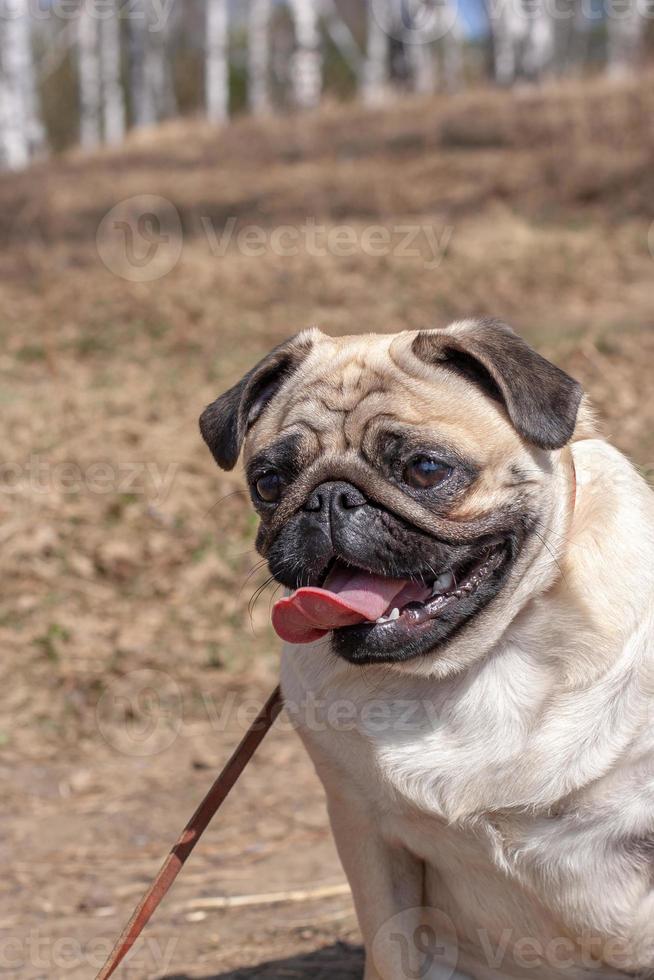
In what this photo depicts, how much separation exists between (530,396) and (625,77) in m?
14.6

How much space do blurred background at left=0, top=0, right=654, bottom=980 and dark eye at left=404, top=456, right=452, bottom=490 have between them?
0.67 metres

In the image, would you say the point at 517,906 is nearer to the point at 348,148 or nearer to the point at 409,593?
the point at 409,593

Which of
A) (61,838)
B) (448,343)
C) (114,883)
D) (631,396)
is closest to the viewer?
(448,343)

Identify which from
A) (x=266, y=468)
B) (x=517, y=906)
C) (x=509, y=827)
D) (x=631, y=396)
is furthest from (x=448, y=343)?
(x=631, y=396)

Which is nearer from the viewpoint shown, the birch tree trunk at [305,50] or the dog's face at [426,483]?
the dog's face at [426,483]

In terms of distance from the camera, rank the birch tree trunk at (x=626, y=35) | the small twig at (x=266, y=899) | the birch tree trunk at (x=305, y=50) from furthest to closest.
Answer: the birch tree trunk at (x=305, y=50) < the birch tree trunk at (x=626, y=35) < the small twig at (x=266, y=899)

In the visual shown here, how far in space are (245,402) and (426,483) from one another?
2.02 feet

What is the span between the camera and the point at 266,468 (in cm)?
289

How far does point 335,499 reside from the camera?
272cm

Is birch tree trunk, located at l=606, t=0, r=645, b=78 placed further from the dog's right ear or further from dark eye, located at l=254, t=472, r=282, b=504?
dark eye, located at l=254, t=472, r=282, b=504

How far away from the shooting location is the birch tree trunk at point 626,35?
18552 millimetres

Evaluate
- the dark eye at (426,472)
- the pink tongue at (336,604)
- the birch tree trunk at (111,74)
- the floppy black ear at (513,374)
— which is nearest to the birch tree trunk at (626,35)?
the birch tree trunk at (111,74)

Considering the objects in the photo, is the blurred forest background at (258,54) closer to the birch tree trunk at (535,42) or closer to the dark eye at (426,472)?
the birch tree trunk at (535,42)

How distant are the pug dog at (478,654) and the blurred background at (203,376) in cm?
59
